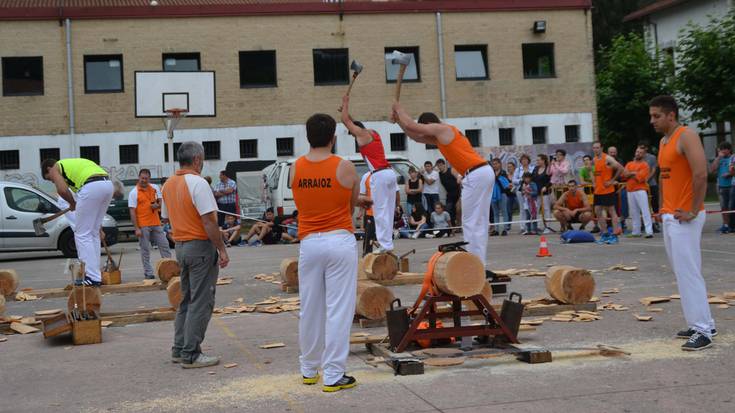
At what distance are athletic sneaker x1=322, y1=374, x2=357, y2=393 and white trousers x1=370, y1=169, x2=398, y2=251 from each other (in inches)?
263

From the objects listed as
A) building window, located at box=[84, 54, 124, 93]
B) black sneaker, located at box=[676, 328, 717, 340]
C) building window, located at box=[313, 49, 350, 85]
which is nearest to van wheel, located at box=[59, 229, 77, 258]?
building window, located at box=[84, 54, 124, 93]

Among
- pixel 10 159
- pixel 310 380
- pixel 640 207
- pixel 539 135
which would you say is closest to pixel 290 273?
pixel 310 380

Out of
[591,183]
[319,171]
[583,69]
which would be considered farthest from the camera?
[583,69]

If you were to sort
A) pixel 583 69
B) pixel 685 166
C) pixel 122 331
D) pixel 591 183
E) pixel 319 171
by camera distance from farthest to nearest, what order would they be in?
pixel 583 69 → pixel 591 183 → pixel 122 331 → pixel 685 166 → pixel 319 171

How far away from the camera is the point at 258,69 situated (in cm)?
3525

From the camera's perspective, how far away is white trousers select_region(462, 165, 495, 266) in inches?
380

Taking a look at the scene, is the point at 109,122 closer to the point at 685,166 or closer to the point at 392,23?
the point at 392,23

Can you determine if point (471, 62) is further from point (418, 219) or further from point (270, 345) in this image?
point (270, 345)

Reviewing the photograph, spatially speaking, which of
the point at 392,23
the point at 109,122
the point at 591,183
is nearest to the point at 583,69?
the point at 392,23

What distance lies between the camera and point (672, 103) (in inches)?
305

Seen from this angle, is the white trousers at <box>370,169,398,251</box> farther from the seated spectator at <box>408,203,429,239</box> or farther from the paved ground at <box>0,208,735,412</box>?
the seated spectator at <box>408,203,429,239</box>

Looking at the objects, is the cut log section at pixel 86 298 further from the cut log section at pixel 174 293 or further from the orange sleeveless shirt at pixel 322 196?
the orange sleeveless shirt at pixel 322 196

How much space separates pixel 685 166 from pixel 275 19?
95.6ft

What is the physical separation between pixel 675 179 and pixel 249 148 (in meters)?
28.7
